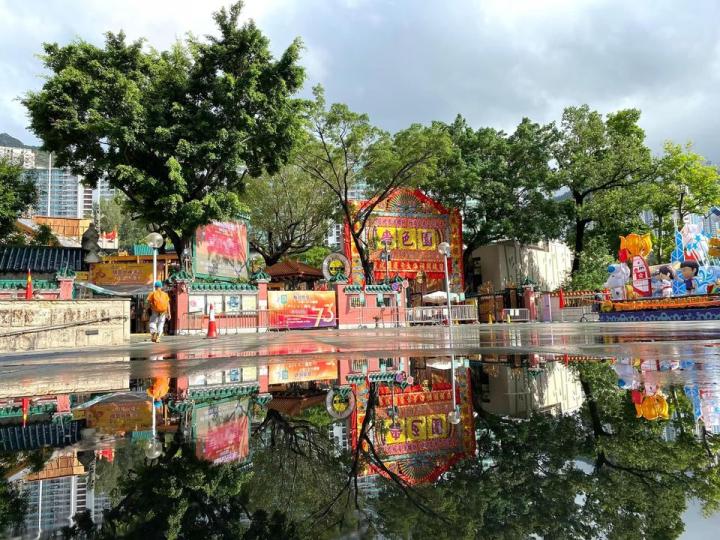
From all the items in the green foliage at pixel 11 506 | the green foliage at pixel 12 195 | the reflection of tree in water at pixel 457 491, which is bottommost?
the reflection of tree in water at pixel 457 491

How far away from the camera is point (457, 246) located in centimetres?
3584

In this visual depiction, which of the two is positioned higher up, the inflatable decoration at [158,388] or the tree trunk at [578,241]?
the tree trunk at [578,241]

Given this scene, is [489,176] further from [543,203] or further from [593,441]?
[593,441]

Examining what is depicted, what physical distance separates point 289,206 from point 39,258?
→ 15.0 meters

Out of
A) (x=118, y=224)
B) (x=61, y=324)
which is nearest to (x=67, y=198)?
(x=118, y=224)

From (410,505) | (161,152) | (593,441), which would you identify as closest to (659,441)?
(593,441)

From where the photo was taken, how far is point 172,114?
19844 millimetres

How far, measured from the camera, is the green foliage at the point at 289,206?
106ft

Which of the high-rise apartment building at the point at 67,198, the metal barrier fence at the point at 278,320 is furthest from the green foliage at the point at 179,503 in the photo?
the high-rise apartment building at the point at 67,198

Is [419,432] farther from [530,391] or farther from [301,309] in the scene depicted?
[301,309]

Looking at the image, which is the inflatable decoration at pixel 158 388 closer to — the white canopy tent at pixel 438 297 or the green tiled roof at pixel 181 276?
the green tiled roof at pixel 181 276

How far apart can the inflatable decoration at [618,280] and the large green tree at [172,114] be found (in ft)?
67.5

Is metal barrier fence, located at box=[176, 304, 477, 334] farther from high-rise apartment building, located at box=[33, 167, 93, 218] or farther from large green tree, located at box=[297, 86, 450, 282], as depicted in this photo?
high-rise apartment building, located at box=[33, 167, 93, 218]

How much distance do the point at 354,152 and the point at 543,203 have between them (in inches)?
591
